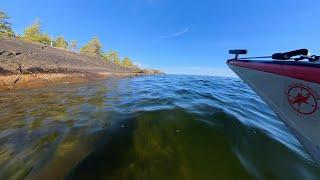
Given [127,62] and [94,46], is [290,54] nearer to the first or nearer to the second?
[94,46]

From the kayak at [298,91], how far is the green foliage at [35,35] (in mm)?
71349

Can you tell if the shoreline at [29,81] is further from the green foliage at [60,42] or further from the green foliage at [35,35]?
the green foliage at [60,42]

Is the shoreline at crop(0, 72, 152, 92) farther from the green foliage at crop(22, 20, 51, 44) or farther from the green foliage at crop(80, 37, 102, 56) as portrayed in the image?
the green foliage at crop(80, 37, 102, 56)

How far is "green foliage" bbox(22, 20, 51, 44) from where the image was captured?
64500 millimetres

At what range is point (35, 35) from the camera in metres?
66.1

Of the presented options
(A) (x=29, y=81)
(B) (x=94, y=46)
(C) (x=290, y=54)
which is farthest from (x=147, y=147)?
(B) (x=94, y=46)

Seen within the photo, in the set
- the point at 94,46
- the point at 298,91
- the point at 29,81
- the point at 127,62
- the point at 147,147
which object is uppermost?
the point at 94,46

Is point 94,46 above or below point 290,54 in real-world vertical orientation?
above

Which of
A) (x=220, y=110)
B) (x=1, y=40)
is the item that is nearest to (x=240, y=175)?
(x=220, y=110)

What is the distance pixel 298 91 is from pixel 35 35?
75737mm

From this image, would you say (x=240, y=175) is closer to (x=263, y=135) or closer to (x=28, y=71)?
(x=263, y=135)

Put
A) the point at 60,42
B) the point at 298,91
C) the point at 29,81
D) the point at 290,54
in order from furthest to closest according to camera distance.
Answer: the point at 60,42, the point at 29,81, the point at 290,54, the point at 298,91

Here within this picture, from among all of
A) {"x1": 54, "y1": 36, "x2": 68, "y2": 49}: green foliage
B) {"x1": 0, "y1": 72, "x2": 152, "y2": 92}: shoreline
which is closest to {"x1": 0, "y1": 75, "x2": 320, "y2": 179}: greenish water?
{"x1": 0, "y1": 72, "x2": 152, "y2": 92}: shoreline

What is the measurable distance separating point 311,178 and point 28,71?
19.4 metres
